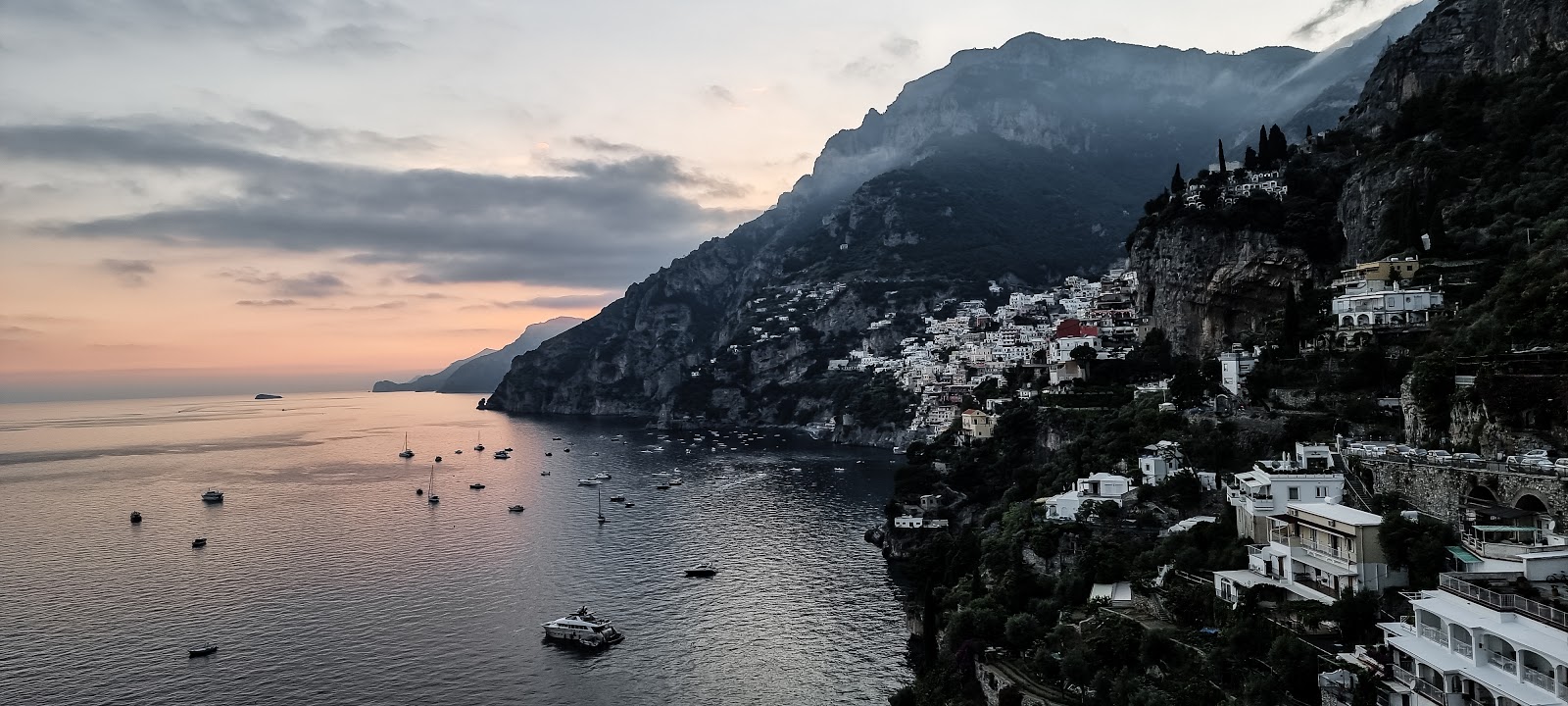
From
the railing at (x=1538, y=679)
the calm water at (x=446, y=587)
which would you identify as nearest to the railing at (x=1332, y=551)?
the railing at (x=1538, y=679)

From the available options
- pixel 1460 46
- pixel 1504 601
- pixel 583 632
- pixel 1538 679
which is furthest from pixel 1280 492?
pixel 1460 46

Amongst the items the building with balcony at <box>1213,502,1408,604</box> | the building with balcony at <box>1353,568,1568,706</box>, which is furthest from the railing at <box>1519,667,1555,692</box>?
the building with balcony at <box>1213,502,1408,604</box>

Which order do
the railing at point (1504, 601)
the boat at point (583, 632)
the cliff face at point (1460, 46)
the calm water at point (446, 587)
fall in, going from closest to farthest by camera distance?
the railing at point (1504, 601), the calm water at point (446, 587), the boat at point (583, 632), the cliff face at point (1460, 46)

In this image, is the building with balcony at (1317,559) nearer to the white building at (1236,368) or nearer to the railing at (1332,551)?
the railing at (1332,551)

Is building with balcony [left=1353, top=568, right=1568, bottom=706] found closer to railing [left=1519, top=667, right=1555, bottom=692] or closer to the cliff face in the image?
railing [left=1519, top=667, right=1555, bottom=692]

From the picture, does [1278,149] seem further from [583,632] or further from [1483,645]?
[583,632]

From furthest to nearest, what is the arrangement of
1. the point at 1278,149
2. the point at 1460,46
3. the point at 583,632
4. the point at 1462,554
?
the point at 1278,149, the point at 1460,46, the point at 583,632, the point at 1462,554
